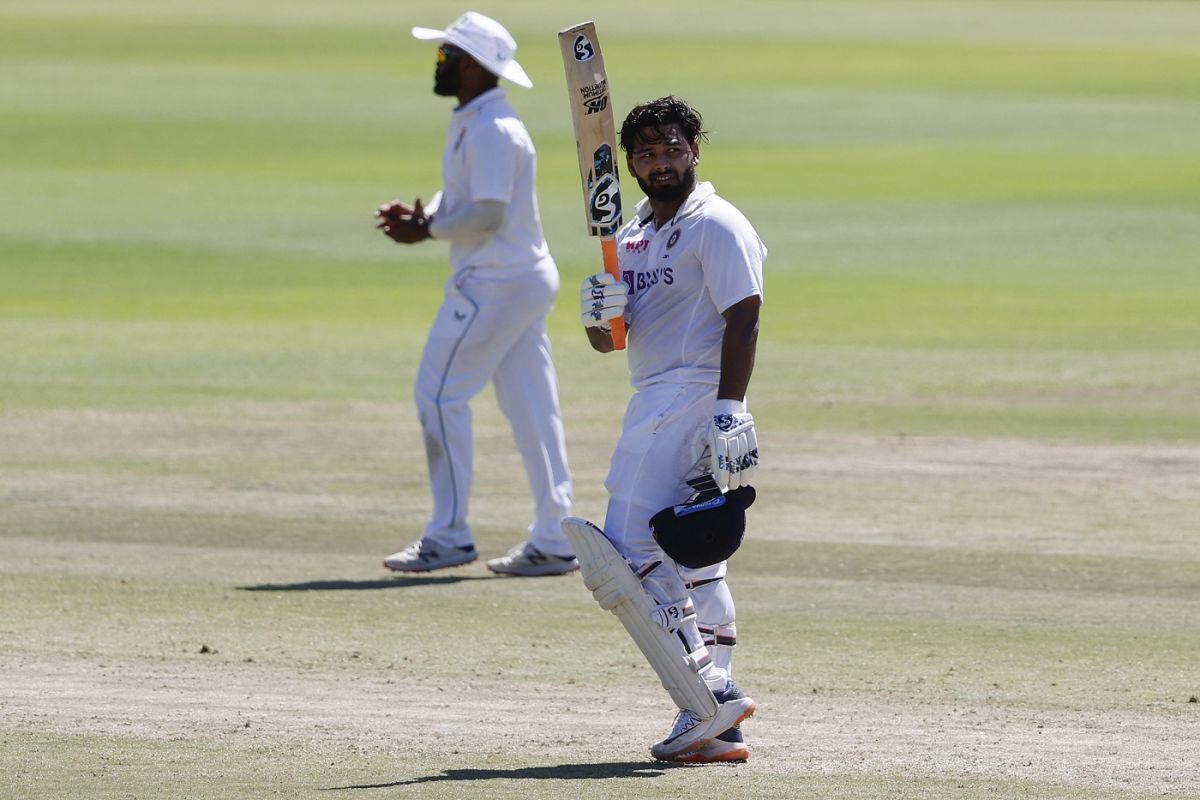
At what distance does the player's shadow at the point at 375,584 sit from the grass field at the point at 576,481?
3 centimetres

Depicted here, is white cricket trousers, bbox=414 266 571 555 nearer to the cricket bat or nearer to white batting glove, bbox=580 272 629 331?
the cricket bat

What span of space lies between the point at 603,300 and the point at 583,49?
848 millimetres

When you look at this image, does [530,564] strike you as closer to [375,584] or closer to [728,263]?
[375,584]

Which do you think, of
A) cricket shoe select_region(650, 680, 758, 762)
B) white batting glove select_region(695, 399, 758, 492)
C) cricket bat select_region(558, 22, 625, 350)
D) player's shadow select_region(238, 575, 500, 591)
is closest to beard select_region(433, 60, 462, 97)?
player's shadow select_region(238, 575, 500, 591)

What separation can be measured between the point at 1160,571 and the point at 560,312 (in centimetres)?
1285

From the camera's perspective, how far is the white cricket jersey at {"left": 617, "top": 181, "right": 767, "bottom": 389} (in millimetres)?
6766

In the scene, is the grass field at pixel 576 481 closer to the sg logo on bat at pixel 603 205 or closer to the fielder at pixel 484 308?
the fielder at pixel 484 308

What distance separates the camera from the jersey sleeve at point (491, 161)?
10.4 meters

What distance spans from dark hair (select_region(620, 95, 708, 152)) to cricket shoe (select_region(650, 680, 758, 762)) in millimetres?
1712

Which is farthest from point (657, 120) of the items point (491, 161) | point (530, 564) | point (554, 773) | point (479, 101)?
point (530, 564)

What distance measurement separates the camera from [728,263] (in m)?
6.75

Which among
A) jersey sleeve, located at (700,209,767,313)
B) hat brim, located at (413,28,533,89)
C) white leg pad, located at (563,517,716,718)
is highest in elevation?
hat brim, located at (413,28,533,89)

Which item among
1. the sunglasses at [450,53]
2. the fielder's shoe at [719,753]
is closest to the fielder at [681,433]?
the fielder's shoe at [719,753]

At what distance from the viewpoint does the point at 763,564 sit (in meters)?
10.6
